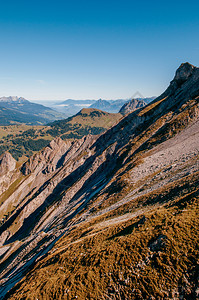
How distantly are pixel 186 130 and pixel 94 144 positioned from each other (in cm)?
10638

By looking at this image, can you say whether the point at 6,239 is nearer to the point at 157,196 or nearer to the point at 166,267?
the point at 157,196

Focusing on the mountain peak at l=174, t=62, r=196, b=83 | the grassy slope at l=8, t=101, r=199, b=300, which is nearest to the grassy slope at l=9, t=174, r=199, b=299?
the grassy slope at l=8, t=101, r=199, b=300

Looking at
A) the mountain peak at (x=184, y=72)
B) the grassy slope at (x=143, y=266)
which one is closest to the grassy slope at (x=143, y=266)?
the grassy slope at (x=143, y=266)

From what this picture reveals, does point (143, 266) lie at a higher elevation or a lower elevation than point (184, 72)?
lower

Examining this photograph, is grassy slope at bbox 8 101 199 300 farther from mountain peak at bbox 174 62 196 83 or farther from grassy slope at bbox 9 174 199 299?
mountain peak at bbox 174 62 196 83

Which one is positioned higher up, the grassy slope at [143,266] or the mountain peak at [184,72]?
the mountain peak at [184,72]

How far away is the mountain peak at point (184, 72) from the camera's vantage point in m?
107

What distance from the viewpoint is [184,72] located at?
108938mm

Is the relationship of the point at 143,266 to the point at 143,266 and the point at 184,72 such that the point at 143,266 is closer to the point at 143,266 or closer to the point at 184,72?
the point at 143,266

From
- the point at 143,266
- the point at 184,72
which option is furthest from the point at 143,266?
the point at 184,72

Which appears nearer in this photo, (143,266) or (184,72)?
(143,266)

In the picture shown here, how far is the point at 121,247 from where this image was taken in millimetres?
19547

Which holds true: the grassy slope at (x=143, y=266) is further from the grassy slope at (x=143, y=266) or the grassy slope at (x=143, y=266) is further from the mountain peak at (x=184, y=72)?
the mountain peak at (x=184, y=72)

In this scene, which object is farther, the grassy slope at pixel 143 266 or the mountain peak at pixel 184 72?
the mountain peak at pixel 184 72
